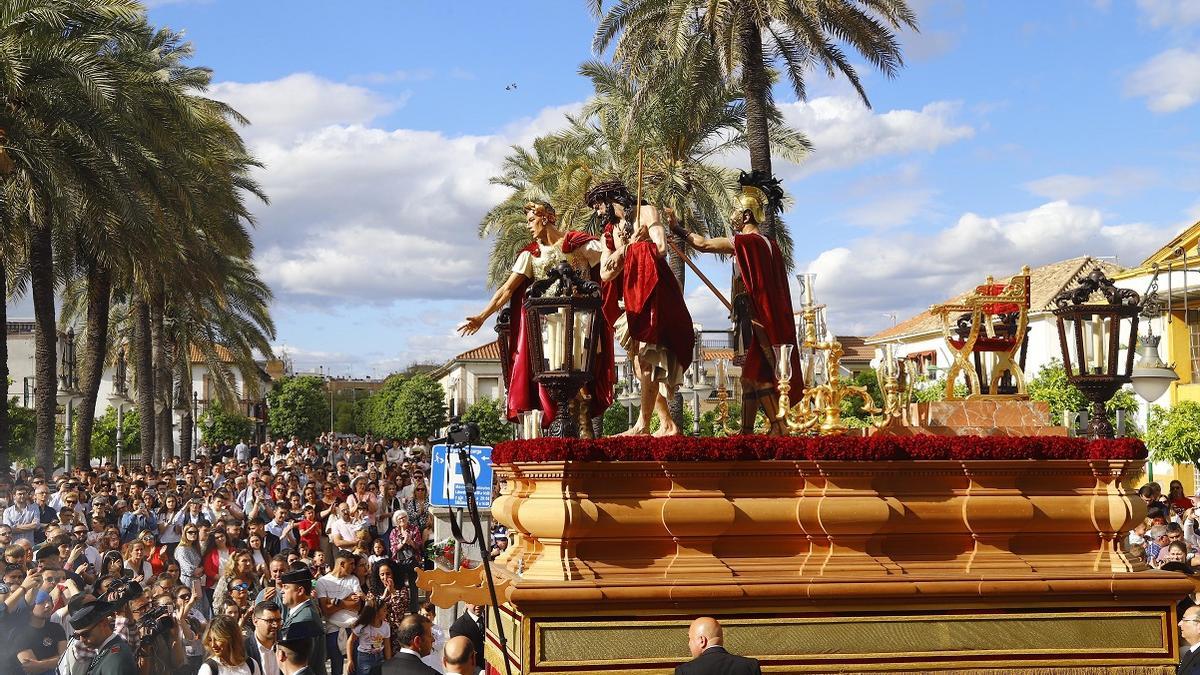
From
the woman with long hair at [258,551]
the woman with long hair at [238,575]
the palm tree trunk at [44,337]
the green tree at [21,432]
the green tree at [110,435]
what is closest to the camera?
the woman with long hair at [238,575]

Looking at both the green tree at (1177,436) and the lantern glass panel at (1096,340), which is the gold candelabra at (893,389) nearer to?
the lantern glass panel at (1096,340)

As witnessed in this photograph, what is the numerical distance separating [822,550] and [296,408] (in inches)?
3949

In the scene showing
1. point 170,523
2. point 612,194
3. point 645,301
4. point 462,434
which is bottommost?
point 170,523

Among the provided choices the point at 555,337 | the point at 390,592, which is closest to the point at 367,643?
the point at 390,592

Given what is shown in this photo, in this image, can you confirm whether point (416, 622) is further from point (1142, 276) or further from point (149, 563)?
point (1142, 276)

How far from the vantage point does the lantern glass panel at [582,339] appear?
814 centimetres

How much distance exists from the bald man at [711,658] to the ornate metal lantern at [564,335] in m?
1.94

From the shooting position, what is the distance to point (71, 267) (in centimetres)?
2873

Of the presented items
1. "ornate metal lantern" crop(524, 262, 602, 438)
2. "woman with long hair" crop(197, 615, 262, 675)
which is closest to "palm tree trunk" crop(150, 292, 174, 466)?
"woman with long hair" crop(197, 615, 262, 675)

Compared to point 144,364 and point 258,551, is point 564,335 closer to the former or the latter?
point 258,551

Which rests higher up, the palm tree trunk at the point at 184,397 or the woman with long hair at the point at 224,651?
the palm tree trunk at the point at 184,397

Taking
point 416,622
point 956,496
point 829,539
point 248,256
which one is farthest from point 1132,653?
point 248,256

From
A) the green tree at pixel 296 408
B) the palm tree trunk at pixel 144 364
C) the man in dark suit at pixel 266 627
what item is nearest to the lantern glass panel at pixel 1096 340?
the man in dark suit at pixel 266 627

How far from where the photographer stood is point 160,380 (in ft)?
133
